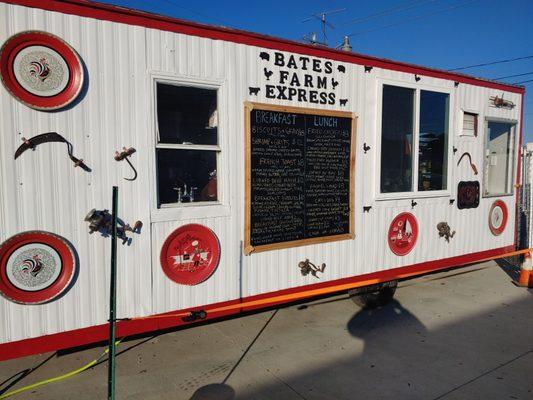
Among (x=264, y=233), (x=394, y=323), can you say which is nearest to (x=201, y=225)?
(x=264, y=233)

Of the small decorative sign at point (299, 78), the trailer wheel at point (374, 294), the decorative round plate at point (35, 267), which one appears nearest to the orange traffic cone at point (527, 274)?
the trailer wheel at point (374, 294)

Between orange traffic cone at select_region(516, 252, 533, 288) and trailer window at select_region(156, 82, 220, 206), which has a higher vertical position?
trailer window at select_region(156, 82, 220, 206)

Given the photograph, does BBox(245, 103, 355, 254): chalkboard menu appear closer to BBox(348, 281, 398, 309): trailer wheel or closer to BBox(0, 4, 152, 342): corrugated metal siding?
BBox(348, 281, 398, 309): trailer wheel

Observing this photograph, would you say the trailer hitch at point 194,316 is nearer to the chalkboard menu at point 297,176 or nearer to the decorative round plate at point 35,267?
the chalkboard menu at point 297,176

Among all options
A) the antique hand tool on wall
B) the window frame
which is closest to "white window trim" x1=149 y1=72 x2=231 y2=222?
the antique hand tool on wall

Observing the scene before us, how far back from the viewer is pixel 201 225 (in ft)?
12.8

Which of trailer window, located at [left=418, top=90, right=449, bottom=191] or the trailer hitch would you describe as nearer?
the trailer hitch

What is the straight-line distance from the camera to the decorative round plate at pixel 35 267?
3.09 m

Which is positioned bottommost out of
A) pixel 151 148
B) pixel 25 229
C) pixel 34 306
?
pixel 34 306

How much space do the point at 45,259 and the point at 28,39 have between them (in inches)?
64.3

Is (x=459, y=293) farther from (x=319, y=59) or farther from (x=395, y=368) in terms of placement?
(x=319, y=59)

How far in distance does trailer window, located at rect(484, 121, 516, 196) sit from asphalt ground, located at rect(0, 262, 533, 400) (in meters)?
1.91

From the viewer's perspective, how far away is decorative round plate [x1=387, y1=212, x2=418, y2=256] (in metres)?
5.28

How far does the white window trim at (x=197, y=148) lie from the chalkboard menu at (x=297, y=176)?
24 cm
